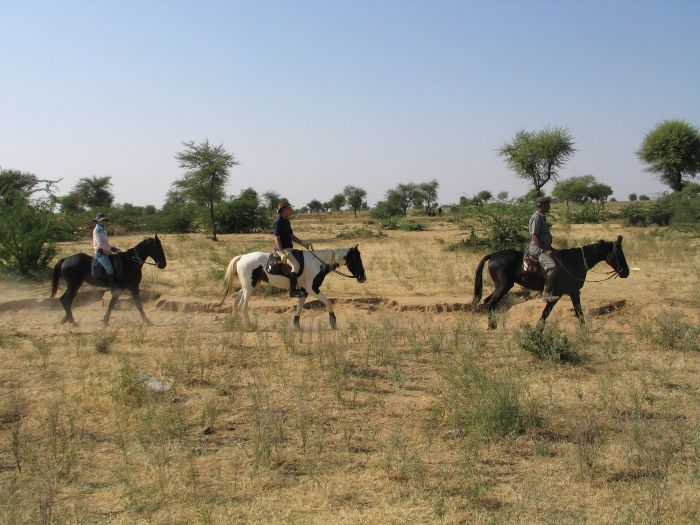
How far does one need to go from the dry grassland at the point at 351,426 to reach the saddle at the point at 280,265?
37.7 inches

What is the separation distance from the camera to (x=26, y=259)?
1548 centimetres

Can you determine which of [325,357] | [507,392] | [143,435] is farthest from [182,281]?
[507,392]

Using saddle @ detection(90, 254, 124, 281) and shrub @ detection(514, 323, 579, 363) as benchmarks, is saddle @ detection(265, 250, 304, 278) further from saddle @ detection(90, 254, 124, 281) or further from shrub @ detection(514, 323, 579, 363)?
shrub @ detection(514, 323, 579, 363)

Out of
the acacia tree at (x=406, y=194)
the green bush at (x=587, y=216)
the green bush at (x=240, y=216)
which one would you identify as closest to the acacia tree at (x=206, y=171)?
the green bush at (x=240, y=216)

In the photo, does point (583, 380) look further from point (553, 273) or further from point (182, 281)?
point (182, 281)

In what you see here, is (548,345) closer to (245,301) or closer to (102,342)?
(245,301)

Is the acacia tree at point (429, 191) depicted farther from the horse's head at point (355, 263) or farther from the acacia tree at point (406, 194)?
the horse's head at point (355, 263)

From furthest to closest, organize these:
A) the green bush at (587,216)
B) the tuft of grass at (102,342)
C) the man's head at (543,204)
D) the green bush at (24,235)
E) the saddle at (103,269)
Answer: the green bush at (587,216) → the green bush at (24,235) → the saddle at (103,269) → the man's head at (543,204) → the tuft of grass at (102,342)

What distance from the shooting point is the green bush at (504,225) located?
69.7 ft

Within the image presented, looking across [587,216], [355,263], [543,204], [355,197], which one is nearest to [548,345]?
[543,204]

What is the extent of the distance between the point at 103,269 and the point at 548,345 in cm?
784

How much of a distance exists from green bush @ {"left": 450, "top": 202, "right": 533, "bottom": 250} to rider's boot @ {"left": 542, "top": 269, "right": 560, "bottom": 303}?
11888 millimetres

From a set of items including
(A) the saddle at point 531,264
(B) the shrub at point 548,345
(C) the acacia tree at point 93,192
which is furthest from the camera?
→ (C) the acacia tree at point 93,192

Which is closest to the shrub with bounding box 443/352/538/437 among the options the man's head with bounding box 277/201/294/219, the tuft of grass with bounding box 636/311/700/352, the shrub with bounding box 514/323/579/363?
the shrub with bounding box 514/323/579/363
